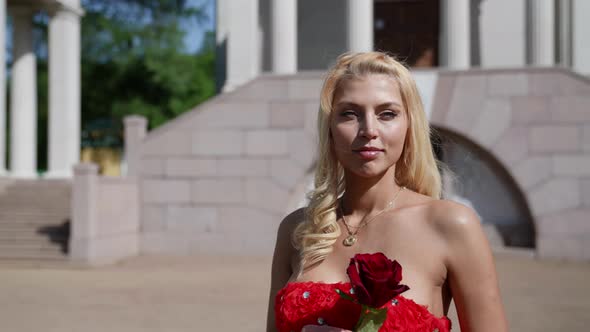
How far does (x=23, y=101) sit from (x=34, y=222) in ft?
38.6

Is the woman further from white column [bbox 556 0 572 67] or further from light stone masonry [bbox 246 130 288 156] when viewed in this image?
white column [bbox 556 0 572 67]

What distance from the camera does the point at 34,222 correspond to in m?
18.5

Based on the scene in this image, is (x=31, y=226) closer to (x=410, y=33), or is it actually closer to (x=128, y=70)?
(x=410, y=33)

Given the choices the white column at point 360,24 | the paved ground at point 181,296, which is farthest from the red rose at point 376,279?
the white column at point 360,24

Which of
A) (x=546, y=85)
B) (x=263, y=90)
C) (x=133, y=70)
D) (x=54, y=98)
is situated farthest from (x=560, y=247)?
(x=133, y=70)

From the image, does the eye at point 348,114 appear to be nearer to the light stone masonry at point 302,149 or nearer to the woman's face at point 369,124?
the woman's face at point 369,124

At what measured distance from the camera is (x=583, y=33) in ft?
73.8

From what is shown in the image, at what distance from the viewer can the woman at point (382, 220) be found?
233cm

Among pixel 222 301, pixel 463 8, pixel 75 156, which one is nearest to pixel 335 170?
pixel 222 301

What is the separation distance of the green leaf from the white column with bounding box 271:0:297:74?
2075cm

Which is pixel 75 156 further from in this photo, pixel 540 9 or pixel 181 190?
pixel 540 9

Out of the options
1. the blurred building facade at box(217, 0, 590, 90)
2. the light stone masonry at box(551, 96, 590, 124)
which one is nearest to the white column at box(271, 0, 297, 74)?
the blurred building facade at box(217, 0, 590, 90)

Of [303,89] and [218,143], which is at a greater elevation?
[303,89]

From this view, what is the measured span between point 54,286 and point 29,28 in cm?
2034
